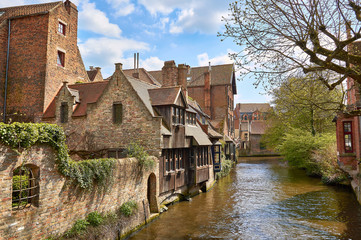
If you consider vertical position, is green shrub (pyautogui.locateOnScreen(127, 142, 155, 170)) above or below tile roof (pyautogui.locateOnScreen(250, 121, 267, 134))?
below

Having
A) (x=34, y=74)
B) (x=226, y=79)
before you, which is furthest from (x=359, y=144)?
(x=226, y=79)

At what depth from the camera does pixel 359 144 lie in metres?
19.5

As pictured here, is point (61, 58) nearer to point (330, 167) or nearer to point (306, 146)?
point (330, 167)

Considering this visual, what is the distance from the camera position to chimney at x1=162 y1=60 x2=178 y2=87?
23578mm

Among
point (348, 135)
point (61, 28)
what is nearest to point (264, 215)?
point (348, 135)

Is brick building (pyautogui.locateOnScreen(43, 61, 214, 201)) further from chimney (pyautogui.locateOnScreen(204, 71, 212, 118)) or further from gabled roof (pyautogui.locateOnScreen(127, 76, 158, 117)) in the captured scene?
chimney (pyautogui.locateOnScreen(204, 71, 212, 118))

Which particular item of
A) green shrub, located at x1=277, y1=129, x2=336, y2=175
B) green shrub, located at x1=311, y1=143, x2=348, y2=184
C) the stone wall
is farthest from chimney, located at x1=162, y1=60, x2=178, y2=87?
green shrub, located at x1=277, y1=129, x2=336, y2=175

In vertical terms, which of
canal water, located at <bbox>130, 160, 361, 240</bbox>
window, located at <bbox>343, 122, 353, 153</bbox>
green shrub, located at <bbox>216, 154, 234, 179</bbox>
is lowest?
canal water, located at <bbox>130, 160, 361, 240</bbox>

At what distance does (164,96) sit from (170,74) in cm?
692

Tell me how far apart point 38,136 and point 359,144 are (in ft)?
66.0

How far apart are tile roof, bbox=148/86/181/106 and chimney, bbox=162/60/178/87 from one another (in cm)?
592

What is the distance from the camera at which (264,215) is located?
49.4 feet

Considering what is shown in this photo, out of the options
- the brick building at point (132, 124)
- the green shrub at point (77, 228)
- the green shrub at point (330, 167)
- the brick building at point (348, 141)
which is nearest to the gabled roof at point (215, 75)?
the green shrub at point (330, 167)

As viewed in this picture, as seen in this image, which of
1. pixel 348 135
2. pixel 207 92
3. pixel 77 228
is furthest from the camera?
pixel 207 92
